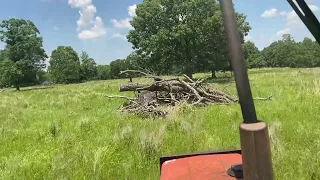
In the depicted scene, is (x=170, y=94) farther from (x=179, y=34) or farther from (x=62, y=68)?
(x=62, y=68)

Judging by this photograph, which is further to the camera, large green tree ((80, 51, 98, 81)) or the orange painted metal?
large green tree ((80, 51, 98, 81))

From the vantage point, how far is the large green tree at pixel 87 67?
8938cm

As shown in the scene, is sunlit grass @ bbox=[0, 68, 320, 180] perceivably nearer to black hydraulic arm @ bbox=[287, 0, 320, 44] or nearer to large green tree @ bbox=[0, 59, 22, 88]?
black hydraulic arm @ bbox=[287, 0, 320, 44]

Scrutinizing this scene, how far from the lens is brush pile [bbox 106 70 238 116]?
11742mm

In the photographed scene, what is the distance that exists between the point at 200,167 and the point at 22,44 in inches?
2191

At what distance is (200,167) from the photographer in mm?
2338

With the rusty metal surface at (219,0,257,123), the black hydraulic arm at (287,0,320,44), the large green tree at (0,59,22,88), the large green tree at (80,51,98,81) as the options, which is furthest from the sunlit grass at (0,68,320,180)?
the large green tree at (80,51,98,81)

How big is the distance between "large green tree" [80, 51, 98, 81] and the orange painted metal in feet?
283

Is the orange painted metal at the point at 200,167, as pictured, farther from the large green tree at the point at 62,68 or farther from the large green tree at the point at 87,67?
the large green tree at the point at 87,67

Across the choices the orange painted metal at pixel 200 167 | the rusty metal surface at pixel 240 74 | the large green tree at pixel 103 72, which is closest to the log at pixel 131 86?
the orange painted metal at pixel 200 167

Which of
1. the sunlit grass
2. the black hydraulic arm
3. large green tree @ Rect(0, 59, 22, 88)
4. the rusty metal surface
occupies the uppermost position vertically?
large green tree @ Rect(0, 59, 22, 88)

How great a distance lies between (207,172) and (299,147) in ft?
13.4

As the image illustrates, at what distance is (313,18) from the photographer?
53.9 inches

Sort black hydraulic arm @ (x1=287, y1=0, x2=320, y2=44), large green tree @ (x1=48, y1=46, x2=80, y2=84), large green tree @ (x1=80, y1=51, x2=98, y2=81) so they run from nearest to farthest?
black hydraulic arm @ (x1=287, y1=0, x2=320, y2=44) < large green tree @ (x1=48, y1=46, x2=80, y2=84) < large green tree @ (x1=80, y1=51, x2=98, y2=81)
